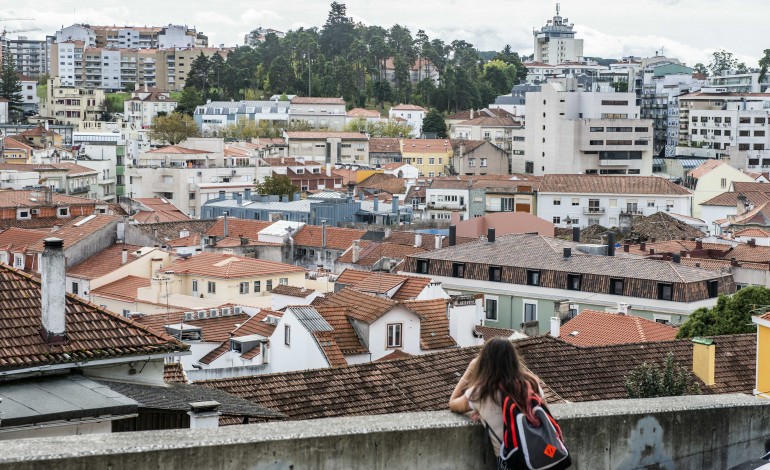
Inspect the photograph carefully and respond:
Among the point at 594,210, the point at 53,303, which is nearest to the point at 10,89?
the point at 594,210

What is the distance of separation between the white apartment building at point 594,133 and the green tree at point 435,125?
107ft

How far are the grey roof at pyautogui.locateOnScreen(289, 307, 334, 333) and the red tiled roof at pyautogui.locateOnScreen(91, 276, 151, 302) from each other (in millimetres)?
18240

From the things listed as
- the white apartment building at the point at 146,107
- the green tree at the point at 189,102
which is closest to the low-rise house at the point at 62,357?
the green tree at the point at 189,102

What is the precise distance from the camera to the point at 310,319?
24875 millimetres

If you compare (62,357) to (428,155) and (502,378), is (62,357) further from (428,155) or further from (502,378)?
(428,155)

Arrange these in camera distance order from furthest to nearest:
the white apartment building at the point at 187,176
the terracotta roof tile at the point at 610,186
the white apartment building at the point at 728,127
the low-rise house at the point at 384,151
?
the low-rise house at the point at 384,151 → the white apartment building at the point at 728,127 → the white apartment building at the point at 187,176 → the terracotta roof tile at the point at 610,186

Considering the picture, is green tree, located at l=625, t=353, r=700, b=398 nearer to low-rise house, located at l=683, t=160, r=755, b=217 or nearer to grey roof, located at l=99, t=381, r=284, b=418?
grey roof, located at l=99, t=381, r=284, b=418

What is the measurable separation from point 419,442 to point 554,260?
3704 centimetres

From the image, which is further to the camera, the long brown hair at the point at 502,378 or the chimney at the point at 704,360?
the chimney at the point at 704,360

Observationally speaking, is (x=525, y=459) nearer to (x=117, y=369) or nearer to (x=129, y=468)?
(x=129, y=468)

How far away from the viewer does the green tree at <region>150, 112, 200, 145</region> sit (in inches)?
4845

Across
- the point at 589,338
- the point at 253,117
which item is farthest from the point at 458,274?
the point at 253,117

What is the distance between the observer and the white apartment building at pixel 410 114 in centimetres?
14212

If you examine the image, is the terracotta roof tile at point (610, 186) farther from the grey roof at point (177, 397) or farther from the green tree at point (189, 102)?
the green tree at point (189, 102)
